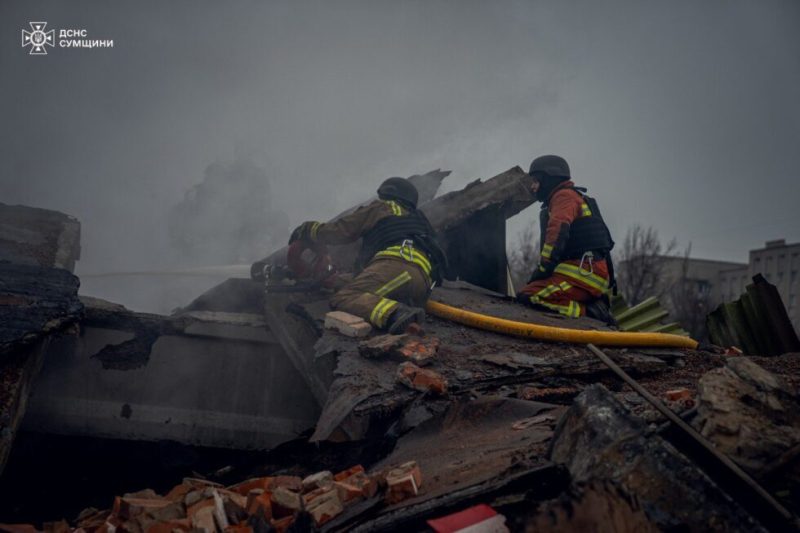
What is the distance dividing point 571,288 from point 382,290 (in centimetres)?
194

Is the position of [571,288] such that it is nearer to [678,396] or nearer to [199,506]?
[678,396]

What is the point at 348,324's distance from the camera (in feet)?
12.4

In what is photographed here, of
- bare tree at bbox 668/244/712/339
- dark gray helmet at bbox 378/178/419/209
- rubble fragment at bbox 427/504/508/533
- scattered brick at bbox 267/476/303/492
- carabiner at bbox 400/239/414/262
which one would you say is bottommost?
bare tree at bbox 668/244/712/339

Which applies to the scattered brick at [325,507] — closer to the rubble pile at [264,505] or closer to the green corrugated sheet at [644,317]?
the rubble pile at [264,505]

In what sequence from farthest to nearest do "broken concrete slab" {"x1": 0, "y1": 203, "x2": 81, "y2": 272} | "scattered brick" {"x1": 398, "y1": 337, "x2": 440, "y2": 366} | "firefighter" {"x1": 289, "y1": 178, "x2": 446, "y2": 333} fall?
"broken concrete slab" {"x1": 0, "y1": 203, "x2": 81, "y2": 272}
"firefighter" {"x1": 289, "y1": 178, "x2": 446, "y2": 333}
"scattered brick" {"x1": 398, "y1": 337, "x2": 440, "y2": 366}

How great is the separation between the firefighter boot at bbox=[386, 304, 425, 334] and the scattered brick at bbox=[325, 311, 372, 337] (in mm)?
170

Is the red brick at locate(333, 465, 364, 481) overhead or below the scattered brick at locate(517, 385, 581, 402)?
below

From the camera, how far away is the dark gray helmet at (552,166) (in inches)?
220

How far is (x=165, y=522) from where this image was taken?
82.8 inches

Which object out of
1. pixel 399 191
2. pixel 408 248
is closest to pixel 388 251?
pixel 408 248

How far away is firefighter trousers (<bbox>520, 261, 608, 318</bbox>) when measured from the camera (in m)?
5.09

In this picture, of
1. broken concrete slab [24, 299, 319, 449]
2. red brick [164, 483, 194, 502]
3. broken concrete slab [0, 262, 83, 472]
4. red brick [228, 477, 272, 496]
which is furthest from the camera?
broken concrete slab [24, 299, 319, 449]

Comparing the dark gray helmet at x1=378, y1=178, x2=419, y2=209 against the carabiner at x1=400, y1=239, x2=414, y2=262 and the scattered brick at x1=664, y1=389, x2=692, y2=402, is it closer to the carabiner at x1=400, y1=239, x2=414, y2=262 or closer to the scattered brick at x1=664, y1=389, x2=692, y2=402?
the carabiner at x1=400, y1=239, x2=414, y2=262

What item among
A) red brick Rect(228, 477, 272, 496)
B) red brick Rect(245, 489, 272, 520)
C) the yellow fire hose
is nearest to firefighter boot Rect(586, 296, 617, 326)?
the yellow fire hose
